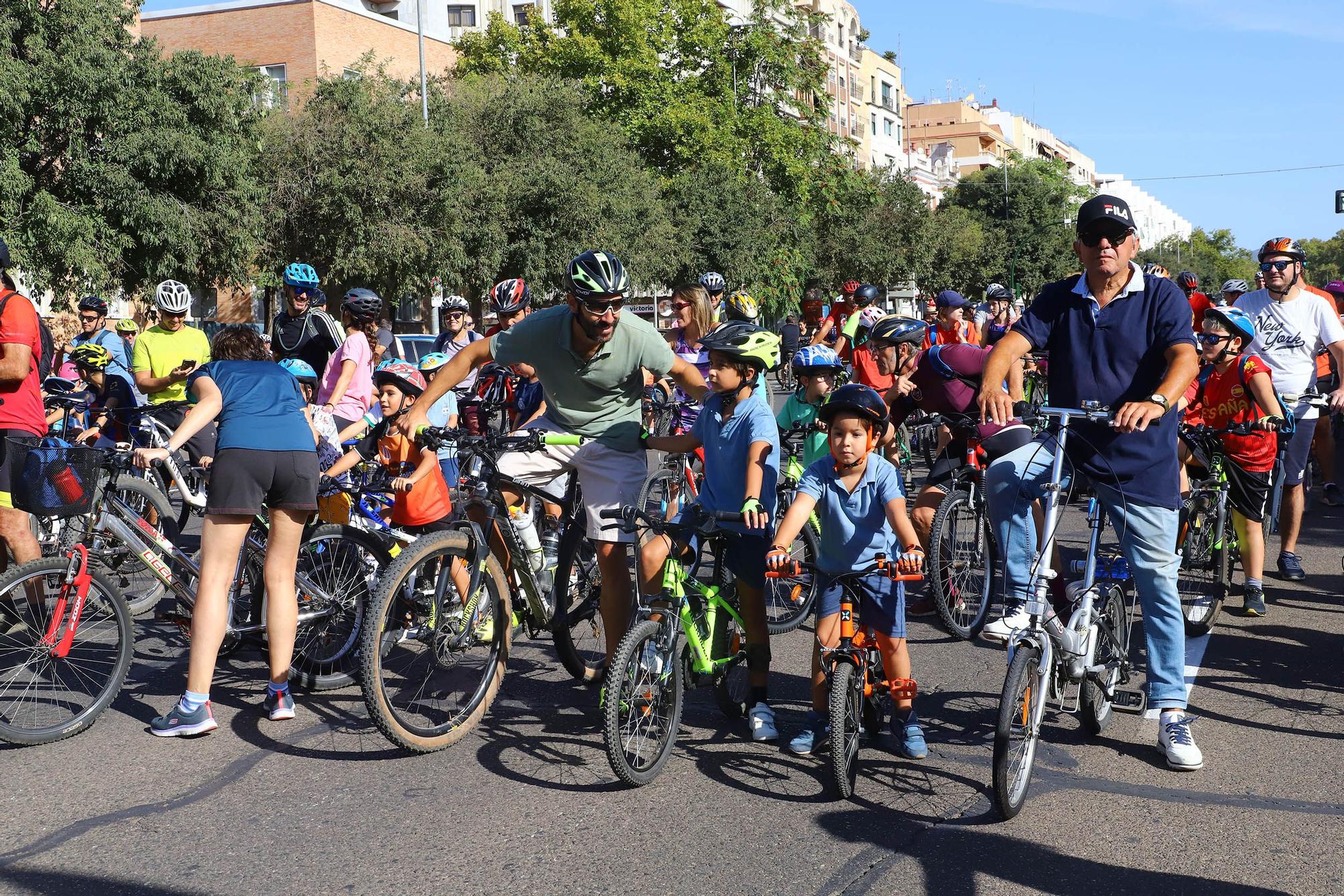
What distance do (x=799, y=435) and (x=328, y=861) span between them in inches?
194

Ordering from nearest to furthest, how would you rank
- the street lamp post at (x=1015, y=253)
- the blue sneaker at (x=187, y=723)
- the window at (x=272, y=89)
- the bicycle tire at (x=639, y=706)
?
1. the bicycle tire at (x=639, y=706)
2. the blue sneaker at (x=187, y=723)
3. the window at (x=272, y=89)
4. the street lamp post at (x=1015, y=253)

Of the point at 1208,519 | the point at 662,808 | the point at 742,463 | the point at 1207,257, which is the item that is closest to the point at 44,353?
the point at 742,463

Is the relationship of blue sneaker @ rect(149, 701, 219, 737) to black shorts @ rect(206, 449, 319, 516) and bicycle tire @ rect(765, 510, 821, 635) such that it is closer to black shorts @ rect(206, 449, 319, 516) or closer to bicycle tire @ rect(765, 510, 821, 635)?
black shorts @ rect(206, 449, 319, 516)

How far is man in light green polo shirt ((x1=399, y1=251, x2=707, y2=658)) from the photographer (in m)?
5.29

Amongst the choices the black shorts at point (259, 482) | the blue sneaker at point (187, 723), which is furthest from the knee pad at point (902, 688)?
the blue sneaker at point (187, 723)

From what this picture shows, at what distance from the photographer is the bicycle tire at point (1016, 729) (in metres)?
4.13

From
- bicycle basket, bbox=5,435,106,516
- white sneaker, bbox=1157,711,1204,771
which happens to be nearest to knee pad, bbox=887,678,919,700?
white sneaker, bbox=1157,711,1204,771

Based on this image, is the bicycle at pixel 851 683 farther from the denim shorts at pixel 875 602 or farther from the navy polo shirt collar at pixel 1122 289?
the navy polo shirt collar at pixel 1122 289

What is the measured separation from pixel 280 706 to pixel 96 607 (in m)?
0.85

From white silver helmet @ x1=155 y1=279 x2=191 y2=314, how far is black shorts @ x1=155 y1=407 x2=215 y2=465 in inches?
28.1

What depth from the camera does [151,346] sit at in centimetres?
895

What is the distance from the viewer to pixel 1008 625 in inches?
177

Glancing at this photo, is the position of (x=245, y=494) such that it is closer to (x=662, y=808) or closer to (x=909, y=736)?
(x=662, y=808)

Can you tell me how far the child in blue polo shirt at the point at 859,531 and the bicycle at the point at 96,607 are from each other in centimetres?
217
